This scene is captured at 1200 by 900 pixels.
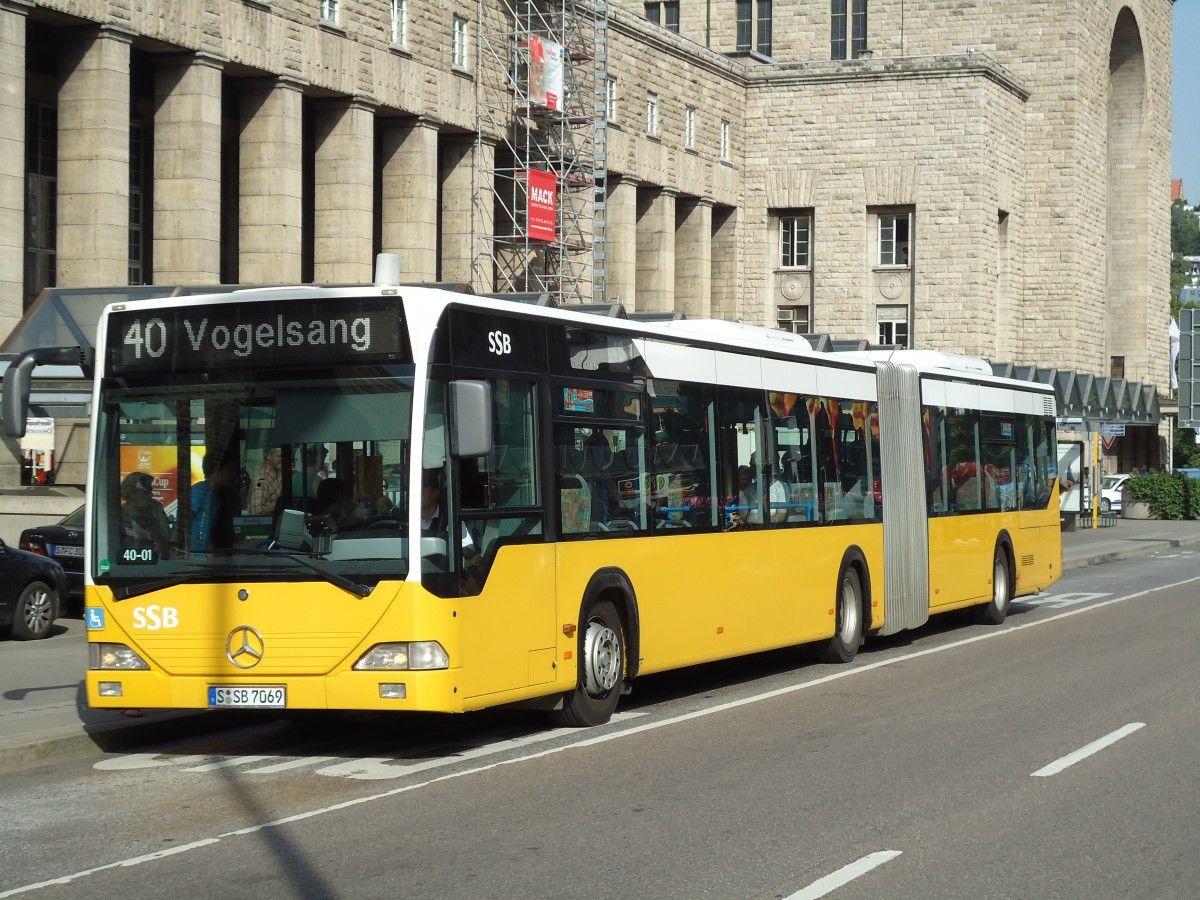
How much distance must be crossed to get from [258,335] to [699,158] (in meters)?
54.4

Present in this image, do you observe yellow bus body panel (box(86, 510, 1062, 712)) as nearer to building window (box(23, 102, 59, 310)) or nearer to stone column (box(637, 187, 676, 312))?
building window (box(23, 102, 59, 310))

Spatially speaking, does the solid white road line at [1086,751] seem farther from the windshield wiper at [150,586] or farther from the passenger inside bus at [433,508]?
the windshield wiper at [150,586]

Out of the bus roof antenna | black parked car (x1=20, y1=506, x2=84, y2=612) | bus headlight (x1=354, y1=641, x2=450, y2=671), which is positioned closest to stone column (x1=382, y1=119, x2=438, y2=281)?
black parked car (x1=20, y1=506, x2=84, y2=612)

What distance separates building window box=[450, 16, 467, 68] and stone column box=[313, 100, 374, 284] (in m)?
4.23

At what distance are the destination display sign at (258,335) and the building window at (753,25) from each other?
65640 mm

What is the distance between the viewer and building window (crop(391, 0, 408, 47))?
45812 millimetres

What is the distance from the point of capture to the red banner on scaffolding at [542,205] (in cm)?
5047

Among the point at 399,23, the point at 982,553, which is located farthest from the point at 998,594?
the point at 399,23

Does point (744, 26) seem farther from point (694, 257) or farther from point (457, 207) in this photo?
point (457, 207)

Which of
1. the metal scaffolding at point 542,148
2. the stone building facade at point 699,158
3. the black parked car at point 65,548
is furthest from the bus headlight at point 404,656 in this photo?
the metal scaffolding at point 542,148

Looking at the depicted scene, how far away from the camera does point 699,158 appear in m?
64.1

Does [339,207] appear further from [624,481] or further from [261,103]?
[624,481]

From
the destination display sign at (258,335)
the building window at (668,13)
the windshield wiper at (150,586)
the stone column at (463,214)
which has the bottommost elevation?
the windshield wiper at (150,586)

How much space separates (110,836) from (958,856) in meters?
4.07
